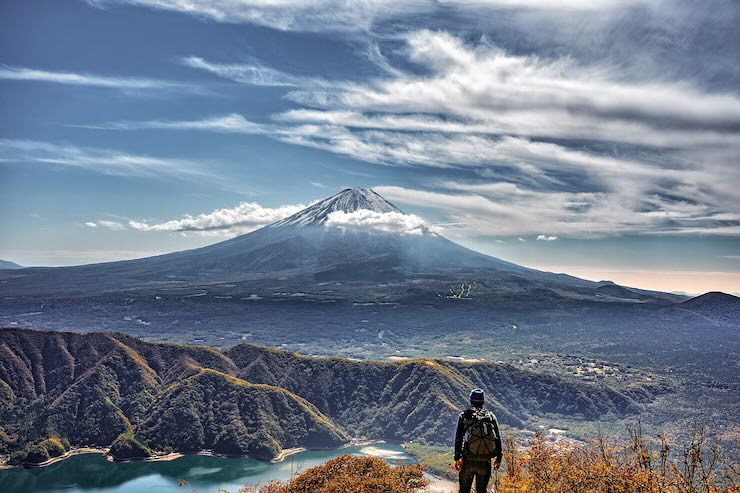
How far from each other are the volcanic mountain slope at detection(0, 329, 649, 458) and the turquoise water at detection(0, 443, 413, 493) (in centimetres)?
432

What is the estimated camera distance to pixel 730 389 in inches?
5851

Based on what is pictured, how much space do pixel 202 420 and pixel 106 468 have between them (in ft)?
56.7

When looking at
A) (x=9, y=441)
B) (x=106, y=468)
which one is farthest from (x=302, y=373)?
(x=9, y=441)

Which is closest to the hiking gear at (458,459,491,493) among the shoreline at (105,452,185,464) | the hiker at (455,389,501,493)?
the hiker at (455,389,501,493)

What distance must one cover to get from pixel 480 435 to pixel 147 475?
90094 millimetres

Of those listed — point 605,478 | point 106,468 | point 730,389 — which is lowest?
point 106,468

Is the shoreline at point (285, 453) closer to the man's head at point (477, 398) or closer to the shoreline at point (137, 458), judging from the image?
the shoreline at point (137, 458)

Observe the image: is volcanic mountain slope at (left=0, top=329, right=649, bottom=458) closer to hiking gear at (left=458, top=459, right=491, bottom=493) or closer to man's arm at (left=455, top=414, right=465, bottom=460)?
hiking gear at (left=458, top=459, right=491, bottom=493)

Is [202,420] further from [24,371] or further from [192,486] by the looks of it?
[24,371]

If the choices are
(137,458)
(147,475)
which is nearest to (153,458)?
(137,458)

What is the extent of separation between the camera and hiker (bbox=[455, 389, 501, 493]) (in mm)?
13555

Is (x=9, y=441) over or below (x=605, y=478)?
below

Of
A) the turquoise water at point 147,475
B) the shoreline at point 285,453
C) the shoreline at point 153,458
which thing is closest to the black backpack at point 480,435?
the turquoise water at point 147,475

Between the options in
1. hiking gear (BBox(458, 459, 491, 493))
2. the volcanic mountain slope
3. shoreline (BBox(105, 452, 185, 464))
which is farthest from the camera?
the volcanic mountain slope
